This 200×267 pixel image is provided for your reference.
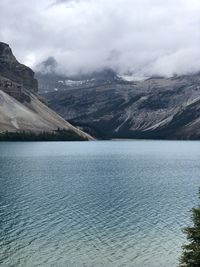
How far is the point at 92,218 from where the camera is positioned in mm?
78625

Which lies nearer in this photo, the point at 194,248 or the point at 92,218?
the point at 194,248

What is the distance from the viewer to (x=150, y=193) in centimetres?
10875

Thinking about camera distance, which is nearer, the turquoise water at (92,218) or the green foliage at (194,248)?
the green foliage at (194,248)

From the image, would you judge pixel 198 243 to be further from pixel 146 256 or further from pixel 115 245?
pixel 115 245

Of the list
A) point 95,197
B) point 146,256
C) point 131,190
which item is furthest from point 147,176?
point 146,256

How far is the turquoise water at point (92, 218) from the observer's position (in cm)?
A: 5772

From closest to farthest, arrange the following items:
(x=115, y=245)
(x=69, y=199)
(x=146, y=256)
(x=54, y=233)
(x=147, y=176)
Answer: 1. (x=146, y=256)
2. (x=115, y=245)
3. (x=54, y=233)
4. (x=69, y=199)
5. (x=147, y=176)

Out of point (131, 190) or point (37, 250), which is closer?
point (37, 250)

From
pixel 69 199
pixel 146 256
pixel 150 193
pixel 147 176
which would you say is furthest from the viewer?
pixel 147 176

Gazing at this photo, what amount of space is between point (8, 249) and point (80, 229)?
13.9m

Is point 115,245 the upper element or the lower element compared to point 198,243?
lower

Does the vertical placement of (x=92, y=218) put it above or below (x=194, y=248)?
below

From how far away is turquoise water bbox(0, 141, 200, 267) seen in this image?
57719 mm

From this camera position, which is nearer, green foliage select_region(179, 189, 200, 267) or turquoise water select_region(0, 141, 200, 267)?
green foliage select_region(179, 189, 200, 267)
